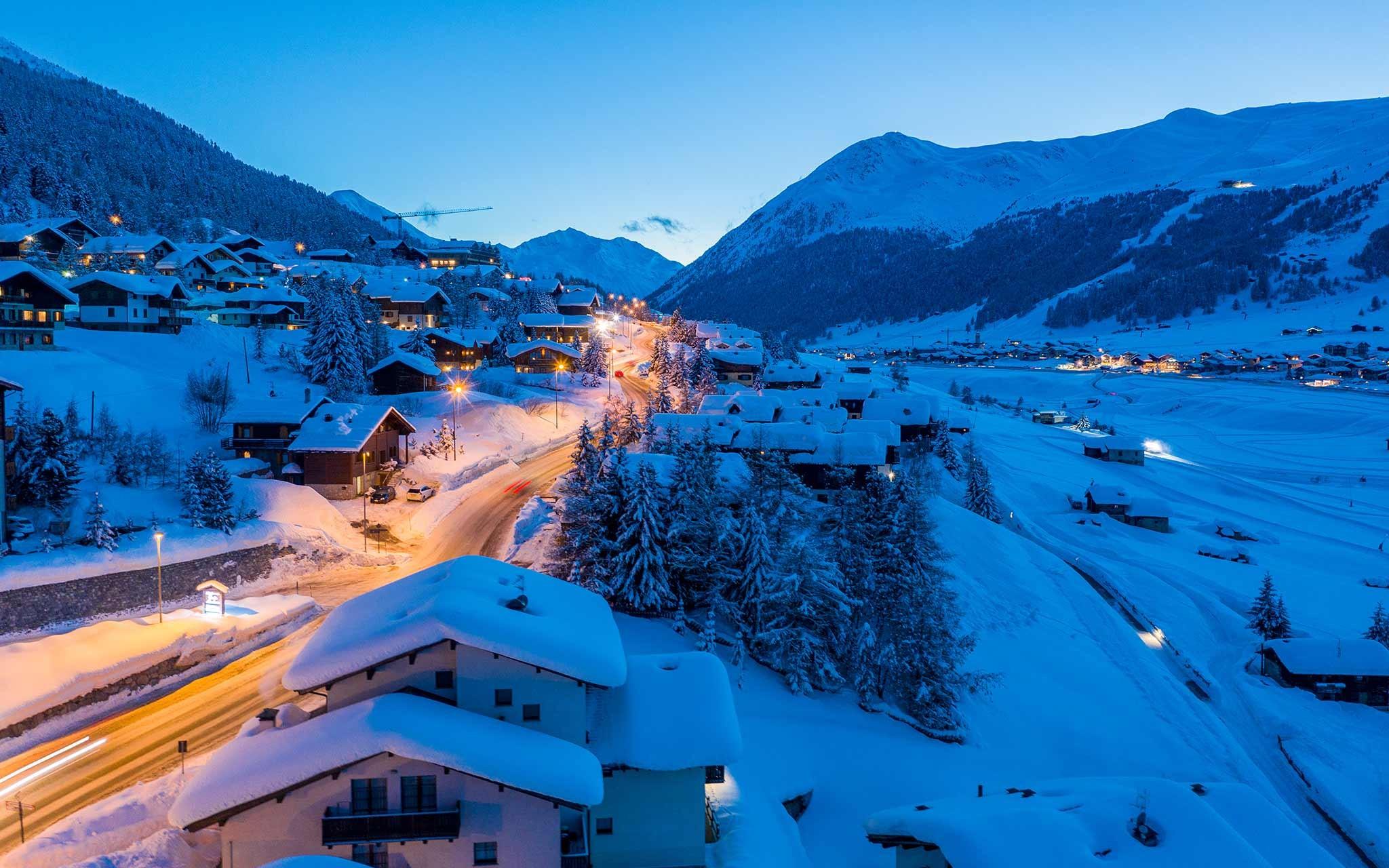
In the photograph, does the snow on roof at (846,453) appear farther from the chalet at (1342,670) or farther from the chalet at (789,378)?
the chalet at (789,378)

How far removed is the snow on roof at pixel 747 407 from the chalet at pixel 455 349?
102 ft

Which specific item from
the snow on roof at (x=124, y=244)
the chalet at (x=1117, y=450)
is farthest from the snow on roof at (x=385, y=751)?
the snow on roof at (x=124, y=244)

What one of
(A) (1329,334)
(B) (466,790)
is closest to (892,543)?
(B) (466,790)

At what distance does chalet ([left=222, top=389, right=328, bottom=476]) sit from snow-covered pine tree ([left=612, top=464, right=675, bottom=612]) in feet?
87.4

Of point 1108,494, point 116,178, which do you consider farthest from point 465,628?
point 116,178

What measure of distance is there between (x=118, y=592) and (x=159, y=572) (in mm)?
1822

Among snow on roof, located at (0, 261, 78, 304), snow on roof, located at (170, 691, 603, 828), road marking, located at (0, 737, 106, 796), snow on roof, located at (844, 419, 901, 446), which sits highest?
snow on roof, located at (0, 261, 78, 304)

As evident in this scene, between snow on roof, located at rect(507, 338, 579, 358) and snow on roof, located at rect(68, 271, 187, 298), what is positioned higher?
snow on roof, located at rect(68, 271, 187, 298)

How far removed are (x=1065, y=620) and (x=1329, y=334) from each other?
198 m

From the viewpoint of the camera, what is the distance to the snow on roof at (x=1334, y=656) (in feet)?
142

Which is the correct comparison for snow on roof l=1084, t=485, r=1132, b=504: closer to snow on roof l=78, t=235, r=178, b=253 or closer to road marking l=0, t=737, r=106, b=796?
road marking l=0, t=737, r=106, b=796

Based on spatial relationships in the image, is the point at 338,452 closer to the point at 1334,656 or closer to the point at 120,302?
the point at 120,302

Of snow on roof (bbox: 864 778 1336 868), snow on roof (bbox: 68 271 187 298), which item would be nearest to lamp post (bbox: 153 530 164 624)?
snow on roof (bbox: 864 778 1336 868)

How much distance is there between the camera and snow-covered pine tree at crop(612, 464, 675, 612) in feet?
108
